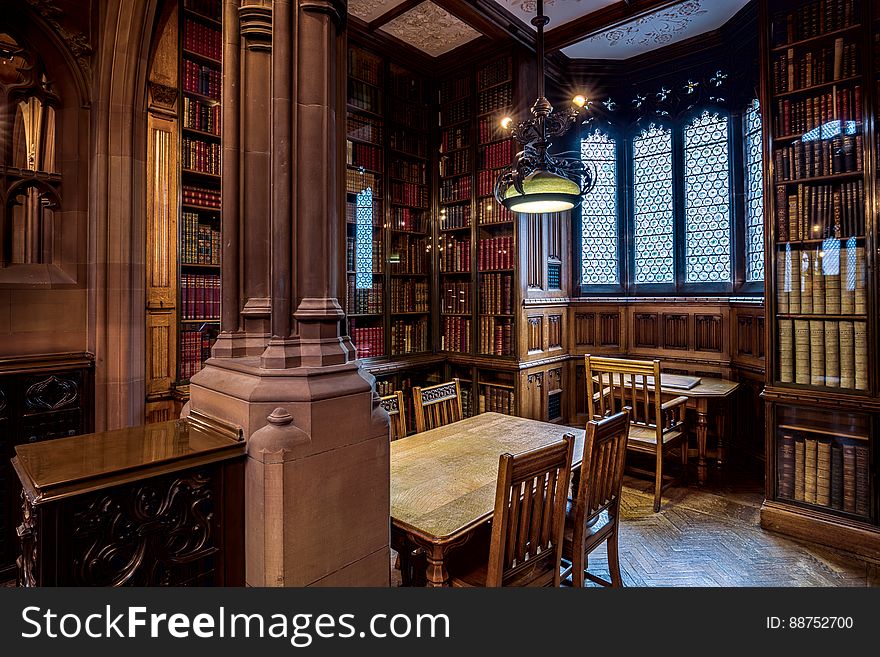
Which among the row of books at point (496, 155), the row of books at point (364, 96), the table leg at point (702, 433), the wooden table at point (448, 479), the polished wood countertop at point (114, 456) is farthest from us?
the row of books at point (496, 155)

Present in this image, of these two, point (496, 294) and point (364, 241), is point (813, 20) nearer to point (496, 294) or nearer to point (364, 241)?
point (496, 294)

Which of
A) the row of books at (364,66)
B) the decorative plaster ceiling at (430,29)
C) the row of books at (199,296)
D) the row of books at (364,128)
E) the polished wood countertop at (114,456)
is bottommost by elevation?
the polished wood countertop at (114,456)

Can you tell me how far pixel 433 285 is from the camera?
5.02 metres

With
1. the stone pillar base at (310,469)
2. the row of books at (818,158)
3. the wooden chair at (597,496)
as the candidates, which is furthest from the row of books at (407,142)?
the stone pillar base at (310,469)

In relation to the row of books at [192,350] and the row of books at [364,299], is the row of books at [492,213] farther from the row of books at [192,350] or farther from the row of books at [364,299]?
the row of books at [192,350]

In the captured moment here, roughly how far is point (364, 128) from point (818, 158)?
3318 millimetres

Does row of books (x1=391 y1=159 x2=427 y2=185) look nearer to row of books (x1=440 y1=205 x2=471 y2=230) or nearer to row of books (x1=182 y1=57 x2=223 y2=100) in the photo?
row of books (x1=440 y1=205 x2=471 y2=230)

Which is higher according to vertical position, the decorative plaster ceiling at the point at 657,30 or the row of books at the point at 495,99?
the decorative plaster ceiling at the point at 657,30

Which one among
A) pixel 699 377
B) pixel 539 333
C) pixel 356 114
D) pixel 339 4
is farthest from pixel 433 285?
pixel 339 4

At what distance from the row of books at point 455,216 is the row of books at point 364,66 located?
130cm

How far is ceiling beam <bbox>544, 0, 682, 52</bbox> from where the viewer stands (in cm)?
388

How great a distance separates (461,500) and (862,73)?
3.30 metres

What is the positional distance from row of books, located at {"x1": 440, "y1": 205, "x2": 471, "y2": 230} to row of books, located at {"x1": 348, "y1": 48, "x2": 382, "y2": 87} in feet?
4.27

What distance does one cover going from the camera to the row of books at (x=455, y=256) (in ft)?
15.9
